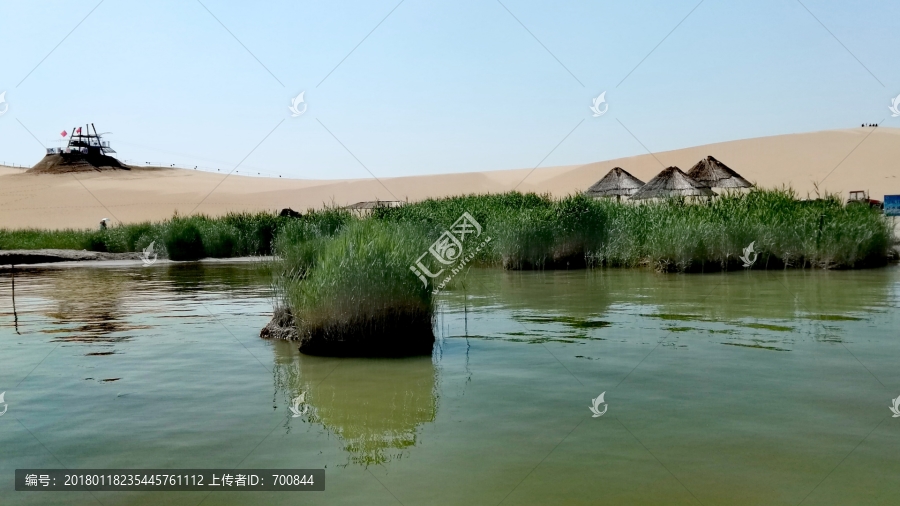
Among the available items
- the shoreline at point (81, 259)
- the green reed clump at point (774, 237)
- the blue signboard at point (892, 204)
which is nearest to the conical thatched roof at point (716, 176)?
the blue signboard at point (892, 204)

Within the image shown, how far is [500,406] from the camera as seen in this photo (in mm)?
7160

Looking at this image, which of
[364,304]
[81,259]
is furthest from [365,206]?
[364,304]

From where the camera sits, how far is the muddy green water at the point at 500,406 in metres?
5.24

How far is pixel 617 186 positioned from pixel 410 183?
63710mm

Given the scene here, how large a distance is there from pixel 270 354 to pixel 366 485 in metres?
4.87

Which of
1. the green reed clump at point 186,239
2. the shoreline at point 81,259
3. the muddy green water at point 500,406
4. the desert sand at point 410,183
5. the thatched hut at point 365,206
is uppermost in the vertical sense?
the desert sand at point 410,183

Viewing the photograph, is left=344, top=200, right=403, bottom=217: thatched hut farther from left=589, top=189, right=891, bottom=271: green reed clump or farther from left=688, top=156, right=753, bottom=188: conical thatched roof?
left=688, top=156, right=753, bottom=188: conical thatched roof

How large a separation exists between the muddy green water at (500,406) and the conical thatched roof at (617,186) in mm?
22098

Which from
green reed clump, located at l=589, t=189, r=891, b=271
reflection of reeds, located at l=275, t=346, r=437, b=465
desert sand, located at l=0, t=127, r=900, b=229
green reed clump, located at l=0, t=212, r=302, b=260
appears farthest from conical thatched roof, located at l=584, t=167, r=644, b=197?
reflection of reeds, located at l=275, t=346, r=437, b=465

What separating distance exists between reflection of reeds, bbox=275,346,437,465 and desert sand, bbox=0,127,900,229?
51396 millimetres

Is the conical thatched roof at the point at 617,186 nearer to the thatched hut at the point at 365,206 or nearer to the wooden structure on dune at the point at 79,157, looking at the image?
the thatched hut at the point at 365,206

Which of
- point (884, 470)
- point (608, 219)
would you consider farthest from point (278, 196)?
point (884, 470)

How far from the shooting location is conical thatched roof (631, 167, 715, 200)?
31.1 metres

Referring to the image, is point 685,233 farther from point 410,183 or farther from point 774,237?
point 410,183
